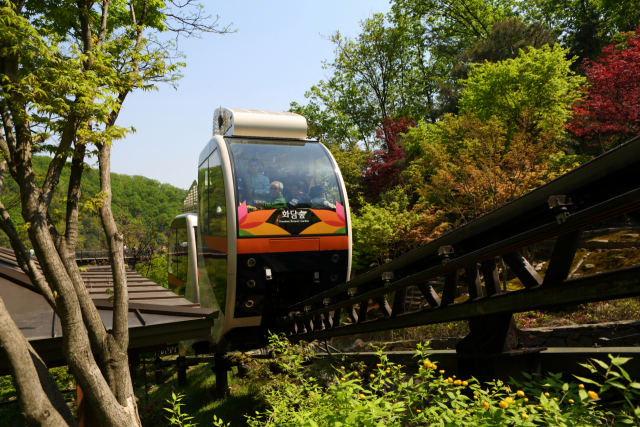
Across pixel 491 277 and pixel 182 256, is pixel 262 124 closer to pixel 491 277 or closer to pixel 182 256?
pixel 182 256

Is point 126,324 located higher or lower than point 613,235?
lower

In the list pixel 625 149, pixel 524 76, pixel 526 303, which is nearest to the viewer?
pixel 625 149

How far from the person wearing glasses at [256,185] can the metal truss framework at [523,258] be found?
262 cm

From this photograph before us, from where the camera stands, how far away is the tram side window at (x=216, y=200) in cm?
625

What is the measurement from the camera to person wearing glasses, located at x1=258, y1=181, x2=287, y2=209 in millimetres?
6258

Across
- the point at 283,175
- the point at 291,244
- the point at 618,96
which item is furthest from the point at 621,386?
the point at 618,96

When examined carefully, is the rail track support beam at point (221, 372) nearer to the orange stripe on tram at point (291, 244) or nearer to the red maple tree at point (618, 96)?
the orange stripe on tram at point (291, 244)

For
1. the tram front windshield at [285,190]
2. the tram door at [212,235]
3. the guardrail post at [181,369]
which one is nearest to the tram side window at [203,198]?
the tram door at [212,235]

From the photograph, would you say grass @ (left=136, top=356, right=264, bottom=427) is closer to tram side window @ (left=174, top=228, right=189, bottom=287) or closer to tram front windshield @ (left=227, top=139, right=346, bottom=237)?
tram front windshield @ (left=227, top=139, right=346, bottom=237)

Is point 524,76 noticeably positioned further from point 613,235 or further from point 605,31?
point 605,31

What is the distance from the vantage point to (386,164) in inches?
803

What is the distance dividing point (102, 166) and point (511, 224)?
157 inches

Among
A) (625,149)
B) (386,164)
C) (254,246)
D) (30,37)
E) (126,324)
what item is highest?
(386,164)

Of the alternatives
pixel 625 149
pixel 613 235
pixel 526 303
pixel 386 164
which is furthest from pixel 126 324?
pixel 386 164
